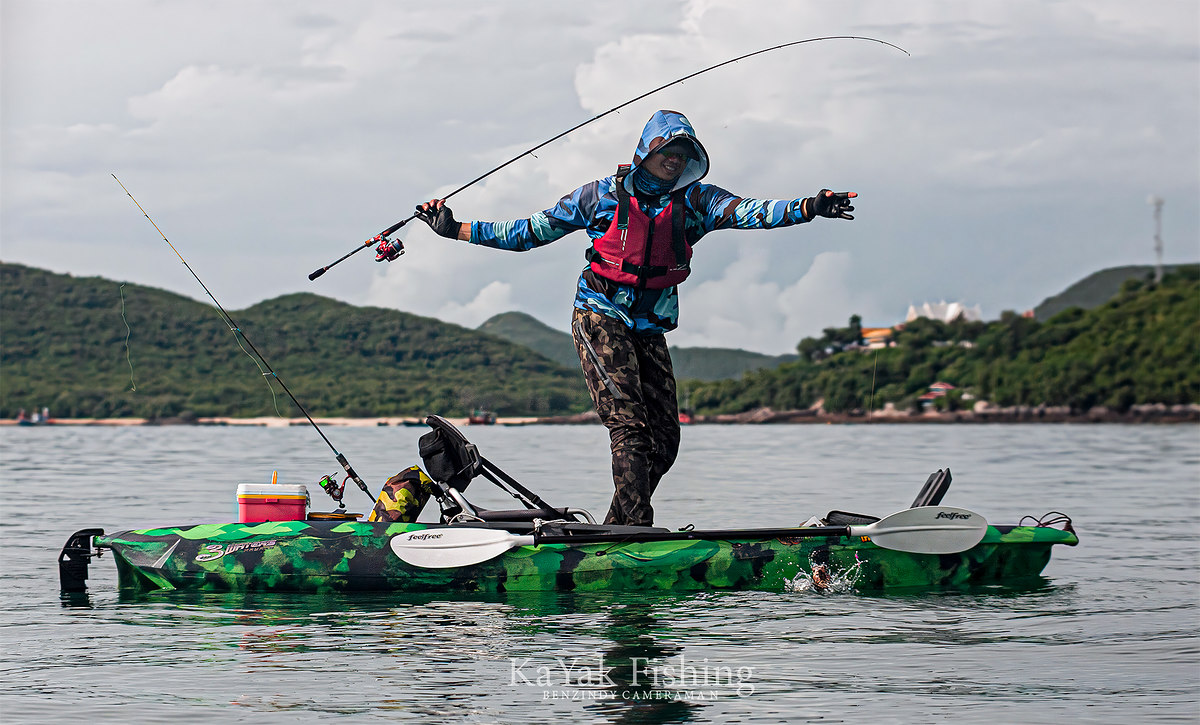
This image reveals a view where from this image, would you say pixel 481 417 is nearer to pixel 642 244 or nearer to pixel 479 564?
pixel 479 564

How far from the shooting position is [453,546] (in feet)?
26.5

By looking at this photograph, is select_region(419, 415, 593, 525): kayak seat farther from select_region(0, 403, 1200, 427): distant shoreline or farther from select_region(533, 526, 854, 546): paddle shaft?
select_region(0, 403, 1200, 427): distant shoreline

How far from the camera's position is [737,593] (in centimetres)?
814

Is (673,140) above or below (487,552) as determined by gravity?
above

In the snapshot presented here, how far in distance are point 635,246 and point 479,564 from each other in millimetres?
2231

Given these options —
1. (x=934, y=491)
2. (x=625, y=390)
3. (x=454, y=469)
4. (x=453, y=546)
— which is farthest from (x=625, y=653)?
(x=934, y=491)

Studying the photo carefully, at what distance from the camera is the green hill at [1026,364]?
106m

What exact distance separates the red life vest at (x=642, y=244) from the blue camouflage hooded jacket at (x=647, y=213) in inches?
2.5

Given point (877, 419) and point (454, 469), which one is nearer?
point (454, 469)

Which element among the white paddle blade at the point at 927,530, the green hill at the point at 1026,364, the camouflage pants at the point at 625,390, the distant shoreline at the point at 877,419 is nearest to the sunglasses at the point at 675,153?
the camouflage pants at the point at 625,390

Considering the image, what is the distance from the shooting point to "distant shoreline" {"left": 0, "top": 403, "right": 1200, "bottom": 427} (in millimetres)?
104125

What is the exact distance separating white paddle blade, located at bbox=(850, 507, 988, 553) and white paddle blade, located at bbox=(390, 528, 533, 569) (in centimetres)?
224

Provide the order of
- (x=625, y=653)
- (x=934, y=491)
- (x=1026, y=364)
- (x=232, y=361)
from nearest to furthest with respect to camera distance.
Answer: (x=625, y=653), (x=934, y=491), (x=1026, y=364), (x=232, y=361)

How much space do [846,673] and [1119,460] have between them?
28.0m
